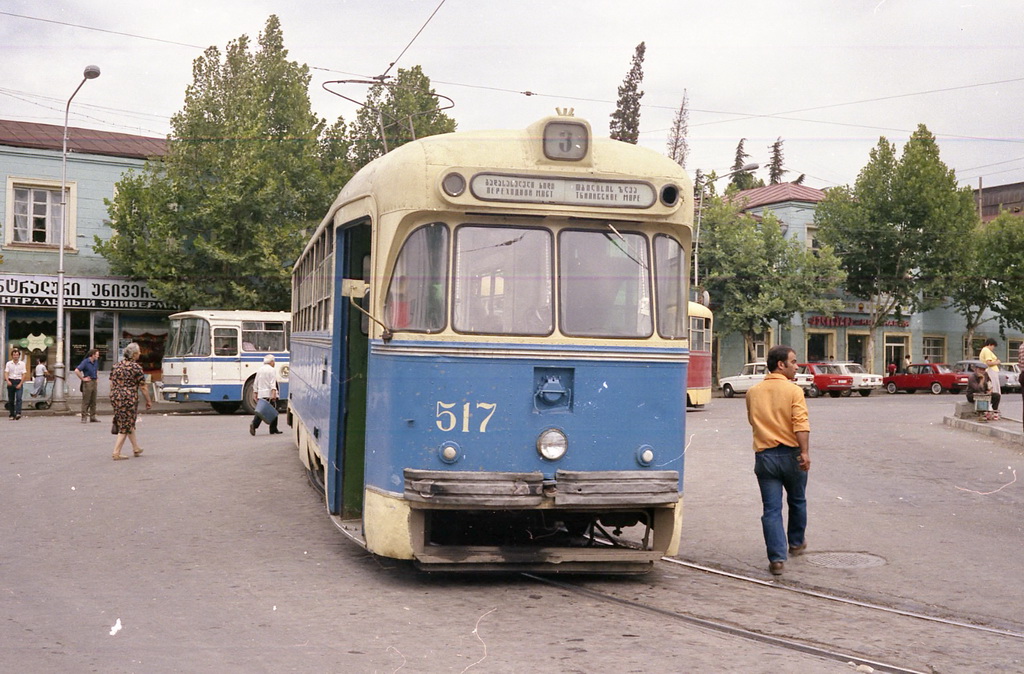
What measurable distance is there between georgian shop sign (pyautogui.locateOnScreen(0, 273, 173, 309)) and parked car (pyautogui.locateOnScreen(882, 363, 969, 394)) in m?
32.2

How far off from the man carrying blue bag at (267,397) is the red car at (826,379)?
29016mm

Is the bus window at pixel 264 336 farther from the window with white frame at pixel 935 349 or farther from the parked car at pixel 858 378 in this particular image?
the window with white frame at pixel 935 349

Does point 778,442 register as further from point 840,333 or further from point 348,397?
point 840,333

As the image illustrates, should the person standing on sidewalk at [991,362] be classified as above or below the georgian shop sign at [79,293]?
below

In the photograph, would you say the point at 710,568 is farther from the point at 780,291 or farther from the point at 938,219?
the point at 938,219

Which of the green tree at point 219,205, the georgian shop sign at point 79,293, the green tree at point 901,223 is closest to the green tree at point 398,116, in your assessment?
the green tree at point 219,205

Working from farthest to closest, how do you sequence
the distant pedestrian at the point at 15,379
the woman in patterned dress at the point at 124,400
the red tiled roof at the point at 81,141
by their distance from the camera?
the red tiled roof at the point at 81,141, the distant pedestrian at the point at 15,379, the woman in patterned dress at the point at 124,400

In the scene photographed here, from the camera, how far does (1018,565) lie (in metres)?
8.53

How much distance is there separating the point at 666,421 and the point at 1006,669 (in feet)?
8.67

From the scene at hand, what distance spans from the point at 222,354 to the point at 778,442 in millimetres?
21253

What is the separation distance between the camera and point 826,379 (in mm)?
44438

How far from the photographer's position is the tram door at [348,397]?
8.60 metres

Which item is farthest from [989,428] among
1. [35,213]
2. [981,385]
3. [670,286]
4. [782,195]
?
[782,195]

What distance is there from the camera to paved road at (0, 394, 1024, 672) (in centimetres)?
562
